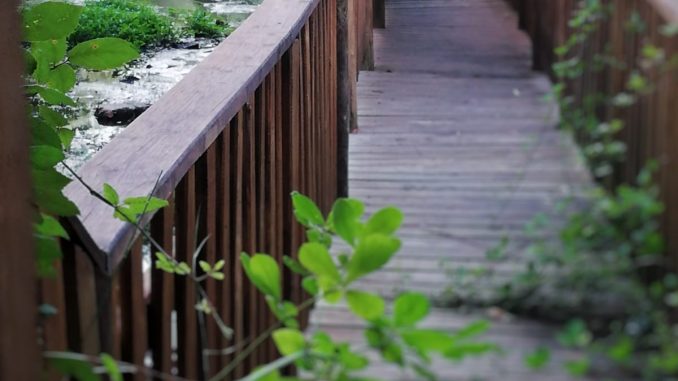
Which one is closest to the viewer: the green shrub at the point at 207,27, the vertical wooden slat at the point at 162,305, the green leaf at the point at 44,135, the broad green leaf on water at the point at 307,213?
the broad green leaf on water at the point at 307,213

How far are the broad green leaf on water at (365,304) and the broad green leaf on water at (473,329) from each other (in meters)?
0.06

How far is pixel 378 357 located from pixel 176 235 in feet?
4.12

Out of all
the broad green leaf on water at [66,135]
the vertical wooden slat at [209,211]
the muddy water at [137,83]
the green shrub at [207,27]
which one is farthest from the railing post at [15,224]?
the green shrub at [207,27]

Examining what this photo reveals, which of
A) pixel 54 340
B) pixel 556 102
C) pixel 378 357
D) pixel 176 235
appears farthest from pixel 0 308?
pixel 176 235

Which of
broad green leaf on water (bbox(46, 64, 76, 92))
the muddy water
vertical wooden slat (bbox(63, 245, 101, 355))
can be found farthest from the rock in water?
vertical wooden slat (bbox(63, 245, 101, 355))

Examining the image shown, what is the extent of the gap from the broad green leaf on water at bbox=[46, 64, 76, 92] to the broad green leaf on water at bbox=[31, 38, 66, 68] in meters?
0.01

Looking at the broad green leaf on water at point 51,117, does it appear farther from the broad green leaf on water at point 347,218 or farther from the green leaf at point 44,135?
the broad green leaf on water at point 347,218

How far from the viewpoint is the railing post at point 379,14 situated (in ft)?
2.05

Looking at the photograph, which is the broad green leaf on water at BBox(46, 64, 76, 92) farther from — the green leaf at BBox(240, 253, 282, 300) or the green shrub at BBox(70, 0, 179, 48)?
the green shrub at BBox(70, 0, 179, 48)

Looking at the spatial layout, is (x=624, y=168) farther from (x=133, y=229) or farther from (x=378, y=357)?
(x=133, y=229)

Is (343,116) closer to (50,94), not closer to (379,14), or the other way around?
(379,14)

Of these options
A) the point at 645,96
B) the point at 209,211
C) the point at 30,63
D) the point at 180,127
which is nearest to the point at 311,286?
the point at 645,96

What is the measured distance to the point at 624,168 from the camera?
43 cm

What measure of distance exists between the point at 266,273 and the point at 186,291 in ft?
3.49
